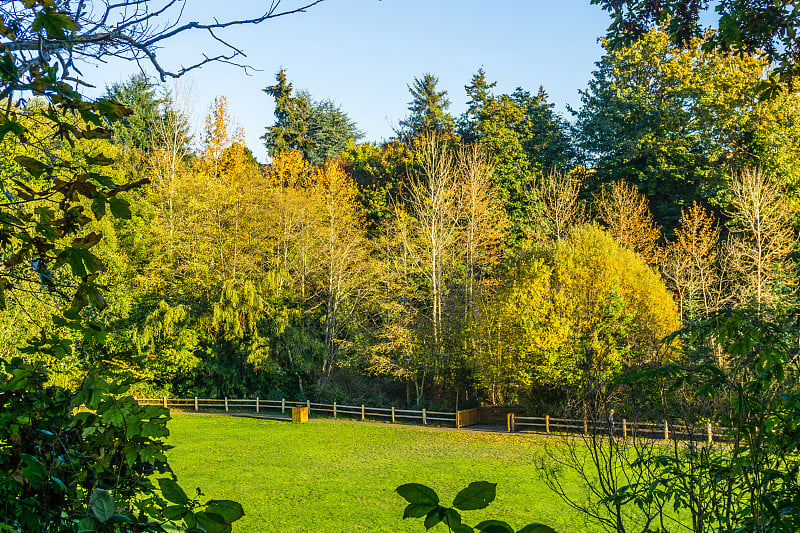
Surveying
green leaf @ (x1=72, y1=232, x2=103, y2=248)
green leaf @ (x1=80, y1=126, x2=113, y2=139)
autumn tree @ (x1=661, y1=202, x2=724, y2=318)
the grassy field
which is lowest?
the grassy field

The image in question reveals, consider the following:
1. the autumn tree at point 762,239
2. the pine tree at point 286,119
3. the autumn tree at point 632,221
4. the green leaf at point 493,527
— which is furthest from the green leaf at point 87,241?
the pine tree at point 286,119

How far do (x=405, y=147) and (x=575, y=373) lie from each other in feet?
62.9

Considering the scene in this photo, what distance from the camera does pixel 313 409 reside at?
2414 centimetres

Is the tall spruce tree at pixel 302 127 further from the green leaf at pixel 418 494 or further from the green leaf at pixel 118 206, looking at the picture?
the green leaf at pixel 418 494

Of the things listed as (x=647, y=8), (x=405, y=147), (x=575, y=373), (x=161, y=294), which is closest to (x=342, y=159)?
(x=405, y=147)

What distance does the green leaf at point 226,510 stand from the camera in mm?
1068

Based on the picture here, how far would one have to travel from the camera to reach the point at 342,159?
38.4 meters

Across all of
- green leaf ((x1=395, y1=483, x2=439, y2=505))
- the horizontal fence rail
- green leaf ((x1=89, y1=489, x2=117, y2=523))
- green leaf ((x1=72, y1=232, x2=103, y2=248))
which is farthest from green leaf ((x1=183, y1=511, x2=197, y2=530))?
the horizontal fence rail

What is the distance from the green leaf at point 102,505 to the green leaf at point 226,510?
0.18m

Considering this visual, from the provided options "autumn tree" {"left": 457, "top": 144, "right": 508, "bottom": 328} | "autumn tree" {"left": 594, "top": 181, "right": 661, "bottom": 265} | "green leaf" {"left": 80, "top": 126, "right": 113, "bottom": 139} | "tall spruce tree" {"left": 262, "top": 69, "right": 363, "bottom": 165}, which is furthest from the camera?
"tall spruce tree" {"left": 262, "top": 69, "right": 363, "bottom": 165}

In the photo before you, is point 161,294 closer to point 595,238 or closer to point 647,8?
point 595,238

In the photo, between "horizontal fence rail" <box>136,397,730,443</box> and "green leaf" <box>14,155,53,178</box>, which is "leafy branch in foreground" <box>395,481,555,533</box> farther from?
"horizontal fence rail" <box>136,397,730,443</box>

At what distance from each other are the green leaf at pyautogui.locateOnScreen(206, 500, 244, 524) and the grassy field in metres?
10.0

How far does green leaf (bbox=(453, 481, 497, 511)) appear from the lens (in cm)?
84
